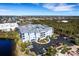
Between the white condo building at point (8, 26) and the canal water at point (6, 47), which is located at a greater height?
the white condo building at point (8, 26)

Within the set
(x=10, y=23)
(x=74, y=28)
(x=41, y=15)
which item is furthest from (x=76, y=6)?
(x=10, y=23)

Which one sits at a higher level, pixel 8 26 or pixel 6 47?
pixel 8 26

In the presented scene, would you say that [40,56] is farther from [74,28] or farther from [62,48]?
[74,28]

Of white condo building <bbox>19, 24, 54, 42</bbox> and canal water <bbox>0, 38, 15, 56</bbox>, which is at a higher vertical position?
white condo building <bbox>19, 24, 54, 42</bbox>

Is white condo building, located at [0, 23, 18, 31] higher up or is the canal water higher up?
white condo building, located at [0, 23, 18, 31]
